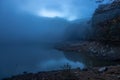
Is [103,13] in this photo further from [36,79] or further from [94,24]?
[36,79]

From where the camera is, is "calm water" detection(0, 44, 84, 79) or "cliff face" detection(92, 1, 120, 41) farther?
"cliff face" detection(92, 1, 120, 41)

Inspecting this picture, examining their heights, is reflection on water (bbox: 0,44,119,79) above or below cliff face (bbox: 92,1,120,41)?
below

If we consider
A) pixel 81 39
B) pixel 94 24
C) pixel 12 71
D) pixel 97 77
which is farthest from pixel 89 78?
pixel 81 39

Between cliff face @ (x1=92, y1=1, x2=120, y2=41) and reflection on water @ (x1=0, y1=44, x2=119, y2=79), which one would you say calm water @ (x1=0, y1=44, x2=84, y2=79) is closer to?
reflection on water @ (x1=0, y1=44, x2=119, y2=79)

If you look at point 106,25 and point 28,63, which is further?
point 106,25

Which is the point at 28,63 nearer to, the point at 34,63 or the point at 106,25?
the point at 34,63

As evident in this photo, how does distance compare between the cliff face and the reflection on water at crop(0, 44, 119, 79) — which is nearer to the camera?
the reflection on water at crop(0, 44, 119, 79)

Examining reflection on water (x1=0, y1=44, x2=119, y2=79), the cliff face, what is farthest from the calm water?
the cliff face

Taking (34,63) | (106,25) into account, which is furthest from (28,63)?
(106,25)

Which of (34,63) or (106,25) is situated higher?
(106,25)

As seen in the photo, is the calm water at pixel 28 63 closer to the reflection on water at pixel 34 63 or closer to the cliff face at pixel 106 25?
the reflection on water at pixel 34 63

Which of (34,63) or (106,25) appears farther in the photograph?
(106,25)

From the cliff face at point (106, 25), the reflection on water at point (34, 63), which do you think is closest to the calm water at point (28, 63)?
the reflection on water at point (34, 63)

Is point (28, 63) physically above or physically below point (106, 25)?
below
